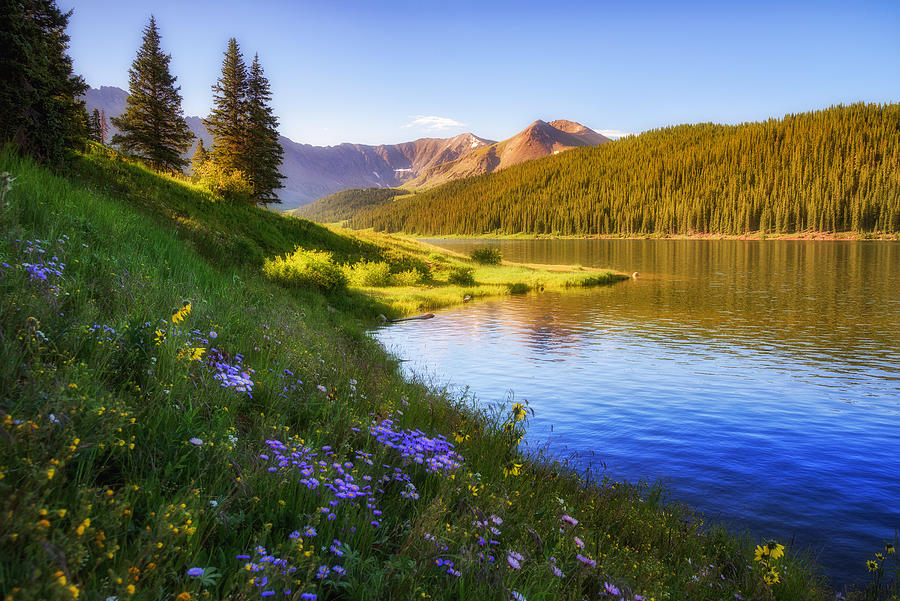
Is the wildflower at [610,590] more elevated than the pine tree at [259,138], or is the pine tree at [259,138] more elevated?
the pine tree at [259,138]

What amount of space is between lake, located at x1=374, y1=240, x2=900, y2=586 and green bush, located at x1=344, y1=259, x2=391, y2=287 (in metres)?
7.22

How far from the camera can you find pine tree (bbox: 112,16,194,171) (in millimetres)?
40219

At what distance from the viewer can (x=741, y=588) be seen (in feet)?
18.2

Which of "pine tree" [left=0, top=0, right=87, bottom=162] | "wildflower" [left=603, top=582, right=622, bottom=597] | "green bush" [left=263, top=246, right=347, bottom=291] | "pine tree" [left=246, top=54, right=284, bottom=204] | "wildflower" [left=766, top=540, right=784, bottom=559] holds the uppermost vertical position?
"pine tree" [left=246, top=54, right=284, bottom=204]

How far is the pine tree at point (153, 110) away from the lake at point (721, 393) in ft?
93.6

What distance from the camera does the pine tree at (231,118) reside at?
41562 mm

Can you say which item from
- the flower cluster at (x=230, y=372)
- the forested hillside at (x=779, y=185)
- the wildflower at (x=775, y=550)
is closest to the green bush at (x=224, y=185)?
the flower cluster at (x=230, y=372)

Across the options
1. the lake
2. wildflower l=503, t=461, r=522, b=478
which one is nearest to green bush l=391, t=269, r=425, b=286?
the lake

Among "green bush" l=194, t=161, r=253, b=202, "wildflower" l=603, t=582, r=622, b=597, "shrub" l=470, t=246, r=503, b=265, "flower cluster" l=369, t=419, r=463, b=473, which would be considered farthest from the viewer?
"shrub" l=470, t=246, r=503, b=265

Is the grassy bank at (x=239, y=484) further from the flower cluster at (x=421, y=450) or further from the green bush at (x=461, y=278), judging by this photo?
the green bush at (x=461, y=278)

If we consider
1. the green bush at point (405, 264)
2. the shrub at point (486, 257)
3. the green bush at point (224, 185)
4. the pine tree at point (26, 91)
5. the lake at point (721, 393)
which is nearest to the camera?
the lake at point (721, 393)

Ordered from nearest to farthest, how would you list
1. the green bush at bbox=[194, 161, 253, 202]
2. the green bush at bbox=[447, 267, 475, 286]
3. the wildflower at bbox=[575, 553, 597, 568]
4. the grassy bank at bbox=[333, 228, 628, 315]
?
the wildflower at bbox=[575, 553, 597, 568] < the green bush at bbox=[194, 161, 253, 202] < the grassy bank at bbox=[333, 228, 628, 315] < the green bush at bbox=[447, 267, 475, 286]

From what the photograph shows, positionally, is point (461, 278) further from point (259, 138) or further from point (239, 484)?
point (239, 484)

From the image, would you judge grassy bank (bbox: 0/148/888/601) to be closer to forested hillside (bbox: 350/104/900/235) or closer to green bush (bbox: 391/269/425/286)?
green bush (bbox: 391/269/425/286)
